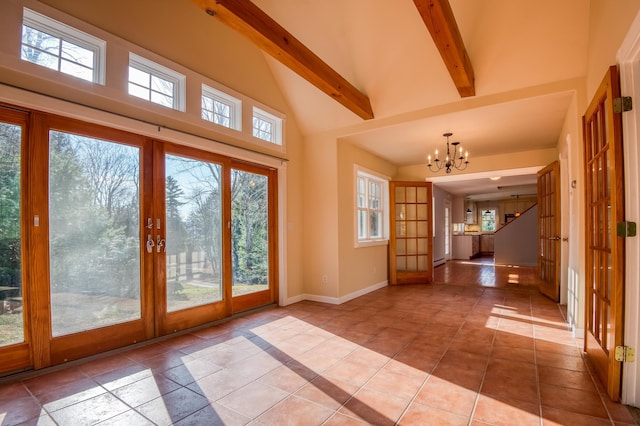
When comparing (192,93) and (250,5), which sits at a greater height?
(250,5)

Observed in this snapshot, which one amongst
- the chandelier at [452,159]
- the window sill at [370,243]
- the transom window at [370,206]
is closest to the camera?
the chandelier at [452,159]

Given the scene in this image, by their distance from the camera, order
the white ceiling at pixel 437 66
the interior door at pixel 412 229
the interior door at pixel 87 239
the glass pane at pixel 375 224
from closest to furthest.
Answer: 1. the interior door at pixel 87 239
2. the white ceiling at pixel 437 66
3. the glass pane at pixel 375 224
4. the interior door at pixel 412 229

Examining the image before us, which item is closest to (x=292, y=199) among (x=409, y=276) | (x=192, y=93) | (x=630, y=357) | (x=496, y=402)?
(x=192, y=93)

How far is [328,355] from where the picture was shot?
2818mm

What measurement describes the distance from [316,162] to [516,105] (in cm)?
266

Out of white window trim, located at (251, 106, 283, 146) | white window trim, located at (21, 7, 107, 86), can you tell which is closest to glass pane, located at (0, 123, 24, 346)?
white window trim, located at (21, 7, 107, 86)

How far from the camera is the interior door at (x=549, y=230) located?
4.83m

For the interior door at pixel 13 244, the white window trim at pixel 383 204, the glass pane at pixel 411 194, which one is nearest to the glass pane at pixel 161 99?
the interior door at pixel 13 244

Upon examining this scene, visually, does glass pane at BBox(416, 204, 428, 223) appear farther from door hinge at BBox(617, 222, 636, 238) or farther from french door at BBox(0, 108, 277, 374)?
door hinge at BBox(617, 222, 636, 238)

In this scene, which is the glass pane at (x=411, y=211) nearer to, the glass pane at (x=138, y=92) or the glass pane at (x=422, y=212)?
the glass pane at (x=422, y=212)

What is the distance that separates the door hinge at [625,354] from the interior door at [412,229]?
4.33 m

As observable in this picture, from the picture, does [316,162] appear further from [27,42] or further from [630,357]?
[630,357]

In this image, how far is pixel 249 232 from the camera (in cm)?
A: 428

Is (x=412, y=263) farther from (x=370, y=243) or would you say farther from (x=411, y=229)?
(x=370, y=243)
